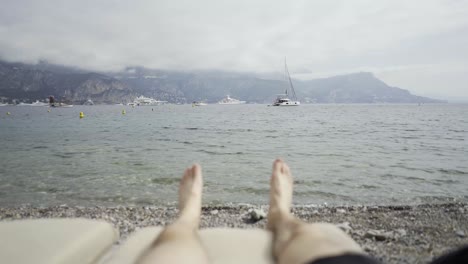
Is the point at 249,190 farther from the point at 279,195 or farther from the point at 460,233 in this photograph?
the point at 279,195

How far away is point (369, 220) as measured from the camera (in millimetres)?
5359

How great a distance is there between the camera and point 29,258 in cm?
211

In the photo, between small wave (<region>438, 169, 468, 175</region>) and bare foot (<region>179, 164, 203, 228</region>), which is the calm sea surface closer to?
small wave (<region>438, 169, 468, 175</region>)

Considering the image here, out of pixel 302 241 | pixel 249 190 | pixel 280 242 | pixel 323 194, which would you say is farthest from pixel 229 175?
pixel 302 241

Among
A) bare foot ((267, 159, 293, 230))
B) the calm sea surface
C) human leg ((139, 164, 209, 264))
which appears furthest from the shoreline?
human leg ((139, 164, 209, 264))

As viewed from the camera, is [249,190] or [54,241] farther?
[249,190]

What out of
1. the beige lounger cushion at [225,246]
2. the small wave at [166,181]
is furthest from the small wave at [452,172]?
the beige lounger cushion at [225,246]

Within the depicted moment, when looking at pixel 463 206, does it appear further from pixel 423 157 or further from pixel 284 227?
pixel 423 157

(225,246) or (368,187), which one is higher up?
(225,246)

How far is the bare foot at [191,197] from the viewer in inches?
104

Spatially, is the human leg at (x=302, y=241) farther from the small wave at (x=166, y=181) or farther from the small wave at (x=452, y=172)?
the small wave at (x=452, y=172)

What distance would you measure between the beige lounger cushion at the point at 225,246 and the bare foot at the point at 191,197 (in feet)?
0.58

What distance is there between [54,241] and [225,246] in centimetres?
132

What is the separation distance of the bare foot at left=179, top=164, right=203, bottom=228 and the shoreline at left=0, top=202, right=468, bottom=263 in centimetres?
156
